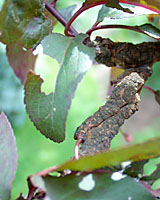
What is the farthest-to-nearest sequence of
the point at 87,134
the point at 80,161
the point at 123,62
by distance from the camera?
the point at 123,62 < the point at 87,134 < the point at 80,161

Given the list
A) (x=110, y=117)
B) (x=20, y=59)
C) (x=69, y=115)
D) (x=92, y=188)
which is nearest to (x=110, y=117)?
(x=110, y=117)

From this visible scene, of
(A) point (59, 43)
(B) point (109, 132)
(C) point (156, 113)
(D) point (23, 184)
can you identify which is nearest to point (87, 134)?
(B) point (109, 132)

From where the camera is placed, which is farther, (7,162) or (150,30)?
(150,30)

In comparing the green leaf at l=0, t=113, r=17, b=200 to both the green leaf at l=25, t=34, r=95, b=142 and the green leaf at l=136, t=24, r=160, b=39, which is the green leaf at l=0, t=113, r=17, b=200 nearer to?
the green leaf at l=25, t=34, r=95, b=142

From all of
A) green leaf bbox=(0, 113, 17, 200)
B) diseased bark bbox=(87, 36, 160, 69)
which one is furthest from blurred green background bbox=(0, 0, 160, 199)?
green leaf bbox=(0, 113, 17, 200)

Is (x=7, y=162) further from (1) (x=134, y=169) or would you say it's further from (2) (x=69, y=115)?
(2) (x=69, y=115)

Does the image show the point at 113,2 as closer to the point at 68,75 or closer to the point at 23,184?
the point at 68,75
